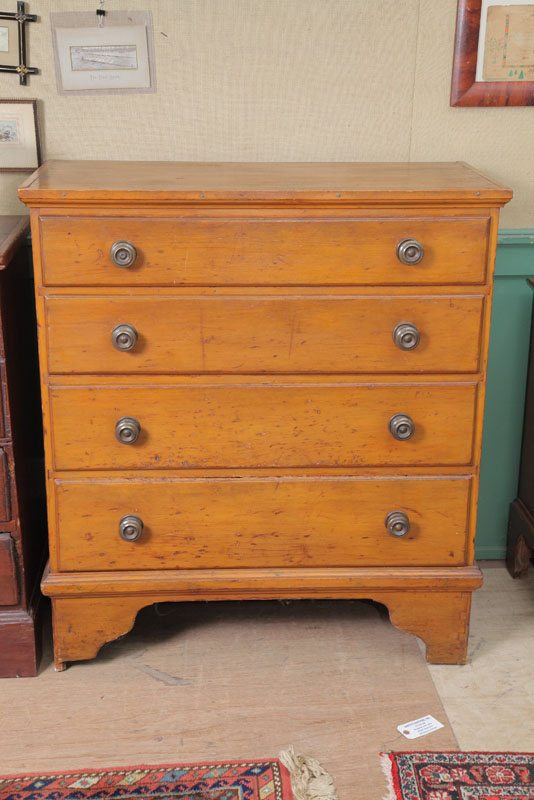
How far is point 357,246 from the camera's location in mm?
2086

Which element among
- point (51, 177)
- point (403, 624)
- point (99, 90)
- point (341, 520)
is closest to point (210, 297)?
point (51, 177)

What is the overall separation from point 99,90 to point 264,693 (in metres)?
1.81

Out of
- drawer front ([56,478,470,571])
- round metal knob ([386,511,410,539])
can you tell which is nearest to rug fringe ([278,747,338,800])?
drawer front ([56,478,470,571])

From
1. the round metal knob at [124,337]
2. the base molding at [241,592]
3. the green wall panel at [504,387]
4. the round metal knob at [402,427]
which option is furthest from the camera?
the green wall panel at [504,387]

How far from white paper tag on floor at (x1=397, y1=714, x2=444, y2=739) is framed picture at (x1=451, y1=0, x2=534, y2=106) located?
5.87 ft

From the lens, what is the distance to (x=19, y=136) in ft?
8.43

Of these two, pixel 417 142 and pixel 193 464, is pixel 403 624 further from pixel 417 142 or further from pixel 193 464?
pixel 417 142

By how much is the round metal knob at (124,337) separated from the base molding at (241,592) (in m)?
0.65

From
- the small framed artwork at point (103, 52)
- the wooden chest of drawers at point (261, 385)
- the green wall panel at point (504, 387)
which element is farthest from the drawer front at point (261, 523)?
the small framed artwork at point (103, 52)

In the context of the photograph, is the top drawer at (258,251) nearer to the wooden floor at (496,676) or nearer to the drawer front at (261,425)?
the drawer front at (261,425)

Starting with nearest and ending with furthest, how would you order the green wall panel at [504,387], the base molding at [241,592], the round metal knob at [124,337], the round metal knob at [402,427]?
the round metal knob at [124,337] < the round metal knob at [402,427] < the base molding at [241,592] < the green wall panel at [504,387]

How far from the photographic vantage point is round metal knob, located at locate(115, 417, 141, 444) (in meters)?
2.17

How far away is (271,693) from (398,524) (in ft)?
1.90

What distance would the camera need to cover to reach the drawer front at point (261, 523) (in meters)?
2.27
